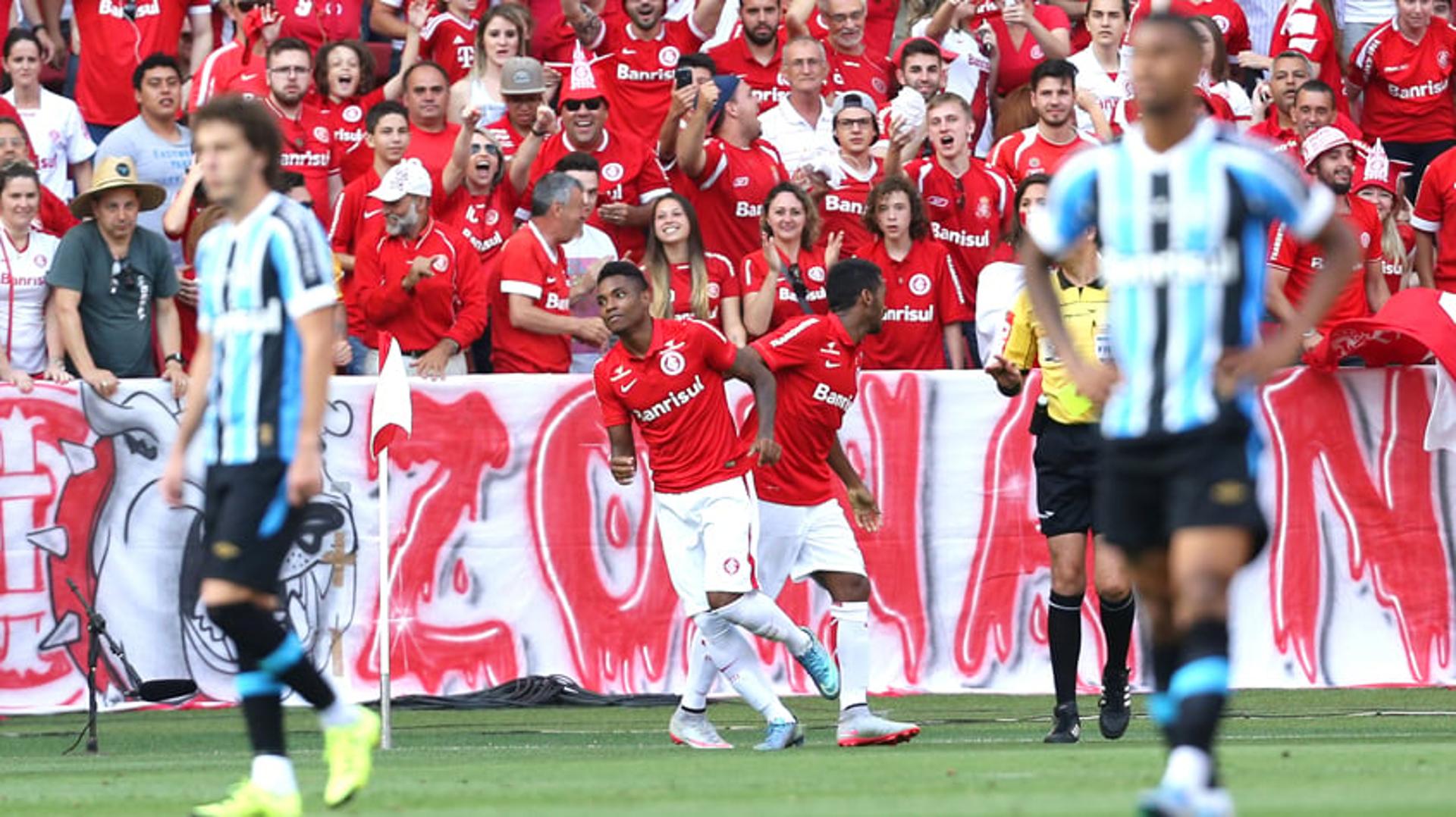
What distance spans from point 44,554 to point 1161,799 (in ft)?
31.5

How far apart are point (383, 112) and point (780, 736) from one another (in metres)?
6.15

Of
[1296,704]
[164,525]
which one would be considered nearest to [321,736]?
[164,525]

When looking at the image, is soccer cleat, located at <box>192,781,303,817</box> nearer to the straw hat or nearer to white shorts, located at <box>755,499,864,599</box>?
white shorts, located at <box>755,499,864,599</box>

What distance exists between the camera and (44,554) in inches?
565

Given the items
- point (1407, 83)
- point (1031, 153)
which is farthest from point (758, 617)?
point (1407, 83)

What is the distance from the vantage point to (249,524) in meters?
7.79

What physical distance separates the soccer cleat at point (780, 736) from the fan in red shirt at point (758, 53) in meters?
6.85

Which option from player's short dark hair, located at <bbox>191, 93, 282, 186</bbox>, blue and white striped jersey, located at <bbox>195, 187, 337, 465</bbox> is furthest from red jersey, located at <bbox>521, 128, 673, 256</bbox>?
blue and white striped jersey, located at <bbox>195, 187, 337, 465</bbox>

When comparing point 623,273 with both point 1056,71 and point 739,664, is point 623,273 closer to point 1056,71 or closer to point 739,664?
point 739,664

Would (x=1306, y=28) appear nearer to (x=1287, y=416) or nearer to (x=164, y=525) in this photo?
(x=1287, y=416)

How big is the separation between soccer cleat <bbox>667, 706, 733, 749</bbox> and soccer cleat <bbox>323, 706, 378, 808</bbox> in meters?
3.93

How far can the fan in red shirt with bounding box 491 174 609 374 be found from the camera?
49.9 ft

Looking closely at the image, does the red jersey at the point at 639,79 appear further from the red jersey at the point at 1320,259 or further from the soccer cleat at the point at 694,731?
the soccer cleat at the point at 694,731

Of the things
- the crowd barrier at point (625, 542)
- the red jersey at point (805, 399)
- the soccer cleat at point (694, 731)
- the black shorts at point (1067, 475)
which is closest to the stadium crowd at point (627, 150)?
the crowd barrier at point (625, 542)
